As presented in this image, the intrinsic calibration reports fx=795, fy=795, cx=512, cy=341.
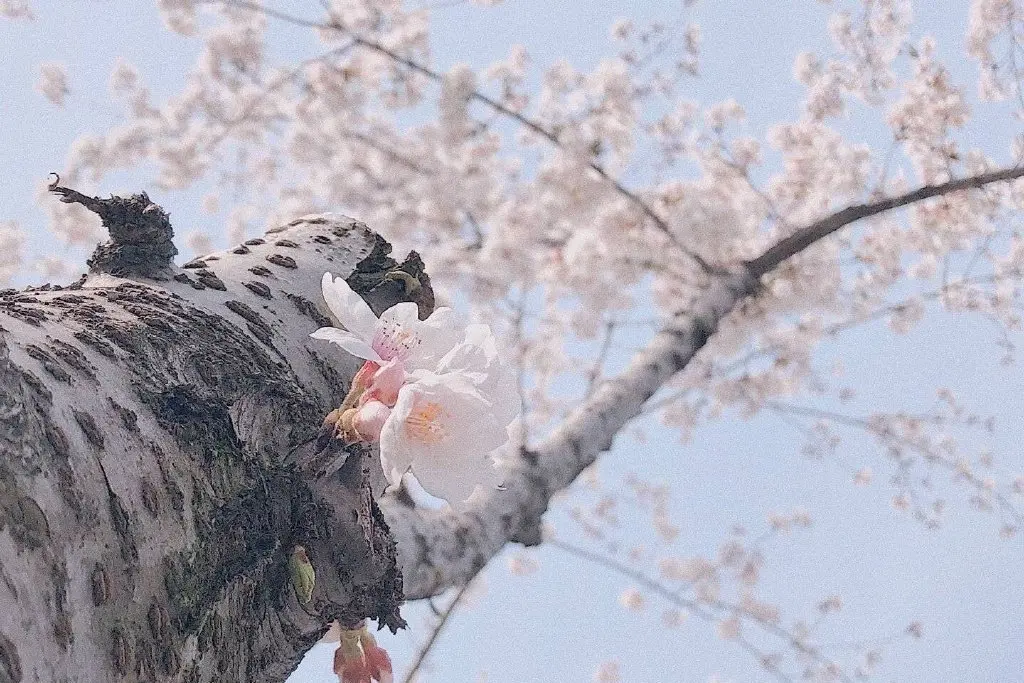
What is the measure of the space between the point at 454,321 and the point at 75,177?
544cm

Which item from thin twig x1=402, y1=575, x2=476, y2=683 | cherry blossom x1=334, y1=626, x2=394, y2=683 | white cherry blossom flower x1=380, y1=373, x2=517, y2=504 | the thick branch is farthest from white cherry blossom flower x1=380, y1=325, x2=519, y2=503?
thin twig x1=402, y1=575, x2=476, y2=683

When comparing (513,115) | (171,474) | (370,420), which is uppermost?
(513,115)

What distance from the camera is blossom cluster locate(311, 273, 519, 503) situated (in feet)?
2.72


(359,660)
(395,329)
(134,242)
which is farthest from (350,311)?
(359,660)

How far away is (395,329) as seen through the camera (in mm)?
900

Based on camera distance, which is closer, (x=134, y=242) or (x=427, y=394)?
(x=427, y=394)

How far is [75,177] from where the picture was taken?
5.41 metres

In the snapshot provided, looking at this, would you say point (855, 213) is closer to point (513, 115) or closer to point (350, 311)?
point (513, 115)

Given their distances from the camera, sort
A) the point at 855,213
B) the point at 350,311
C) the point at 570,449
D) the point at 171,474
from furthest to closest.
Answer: the point at 855,213, the point at 570,449, the point at 350,311, the point at 171,474

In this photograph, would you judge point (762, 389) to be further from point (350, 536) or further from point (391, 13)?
point (350, 536)

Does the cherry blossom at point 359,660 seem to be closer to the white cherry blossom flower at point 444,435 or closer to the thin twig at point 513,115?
the white cherry blossom flower at point 444,435

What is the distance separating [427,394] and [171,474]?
260 mm

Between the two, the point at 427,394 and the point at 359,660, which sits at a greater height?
the point at 427,394

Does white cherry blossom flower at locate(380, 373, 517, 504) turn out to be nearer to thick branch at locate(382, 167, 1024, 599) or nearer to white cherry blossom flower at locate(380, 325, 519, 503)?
white cherry blossom flower at locate(380, 325, 519, 503)
